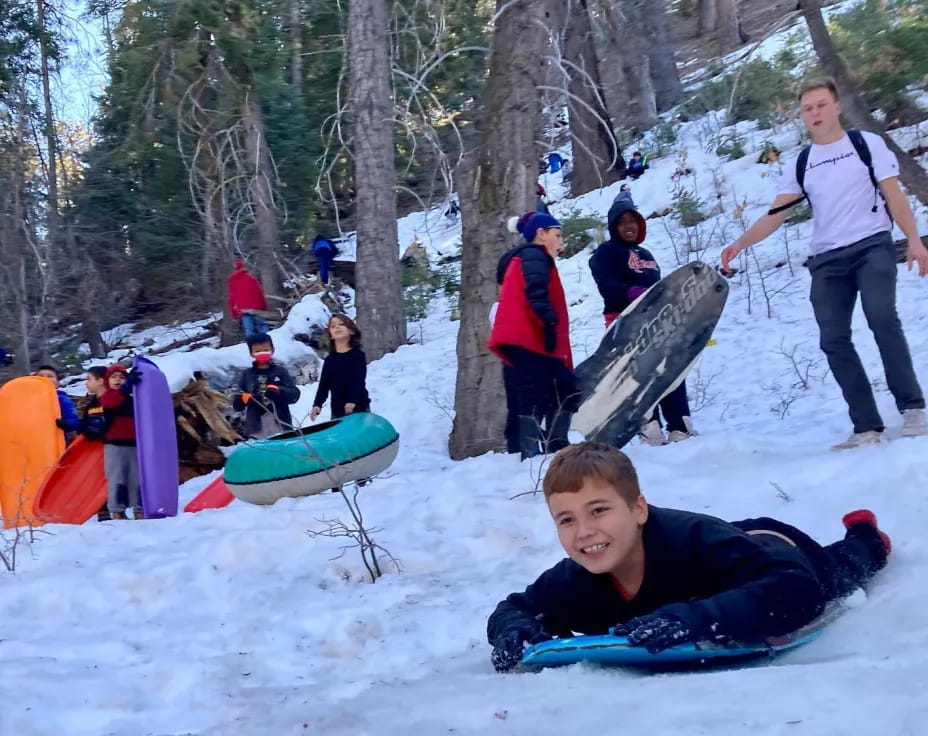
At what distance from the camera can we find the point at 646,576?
248 cm

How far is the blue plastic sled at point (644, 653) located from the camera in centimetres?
223

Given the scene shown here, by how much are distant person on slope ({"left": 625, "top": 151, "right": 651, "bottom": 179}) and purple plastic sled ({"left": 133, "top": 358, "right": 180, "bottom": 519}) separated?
33.0 feet

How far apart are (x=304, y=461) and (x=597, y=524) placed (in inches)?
135

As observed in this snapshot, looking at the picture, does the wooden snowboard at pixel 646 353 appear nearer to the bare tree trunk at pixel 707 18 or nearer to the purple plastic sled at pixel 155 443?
the purple plastic sled at pixel 155 443

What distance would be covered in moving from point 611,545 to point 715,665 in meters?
0.37

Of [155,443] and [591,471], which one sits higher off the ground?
[591,471]

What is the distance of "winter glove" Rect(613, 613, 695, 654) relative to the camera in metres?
2.20

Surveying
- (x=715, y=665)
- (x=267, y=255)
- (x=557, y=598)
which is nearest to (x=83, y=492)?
(x=557, y=598)

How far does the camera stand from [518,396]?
18.5ft

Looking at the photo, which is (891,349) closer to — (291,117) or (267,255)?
(267,255)

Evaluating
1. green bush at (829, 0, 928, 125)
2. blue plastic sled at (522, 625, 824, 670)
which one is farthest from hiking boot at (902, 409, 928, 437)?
green bush at (829, 0, 928, 125)

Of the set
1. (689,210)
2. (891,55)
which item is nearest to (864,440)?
(689,210)

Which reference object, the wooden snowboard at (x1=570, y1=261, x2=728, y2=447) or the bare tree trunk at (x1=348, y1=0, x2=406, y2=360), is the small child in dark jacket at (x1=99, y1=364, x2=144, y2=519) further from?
the bare tree trunk at (x1=348, y1=0, x2=406, y2=360)

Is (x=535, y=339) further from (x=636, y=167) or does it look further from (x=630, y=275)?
(x=636, y=167)
